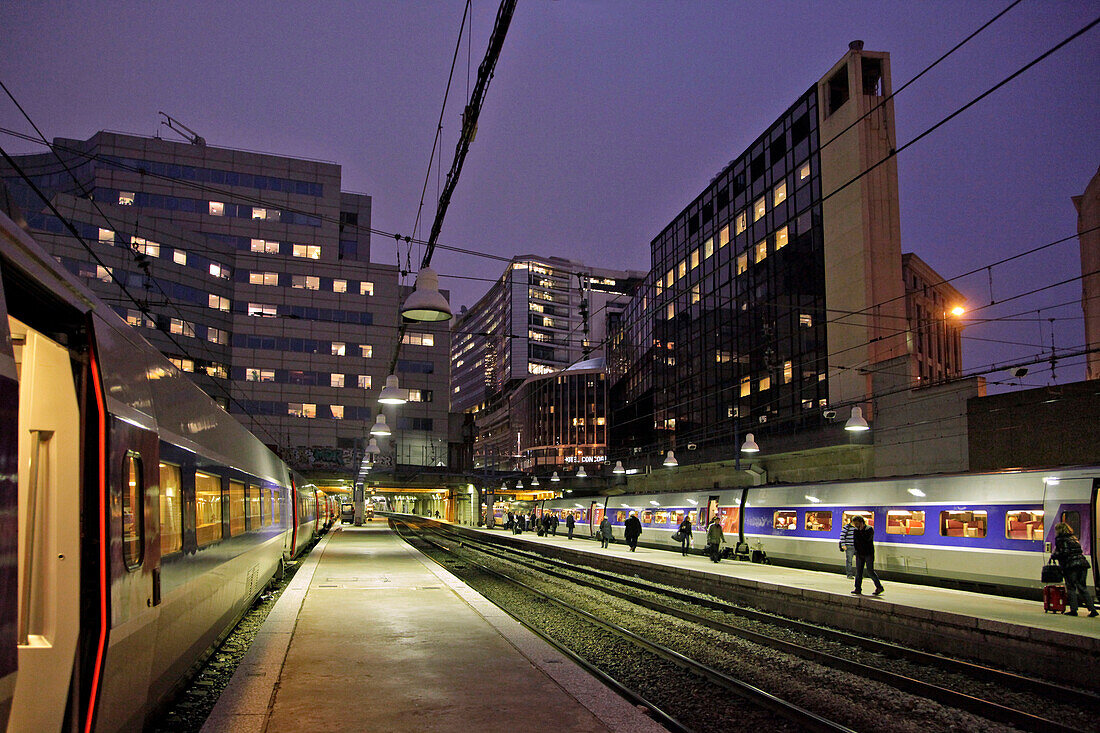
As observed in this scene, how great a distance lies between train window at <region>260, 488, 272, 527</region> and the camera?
17938 millimetres

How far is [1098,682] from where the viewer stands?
10.7 meters

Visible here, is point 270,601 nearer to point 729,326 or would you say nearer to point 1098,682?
point 1098,682

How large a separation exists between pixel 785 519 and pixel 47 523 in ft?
79.5

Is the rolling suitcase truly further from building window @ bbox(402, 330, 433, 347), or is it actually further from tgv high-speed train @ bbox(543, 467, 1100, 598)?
building window @ bbox(402, 330, 433, 347)

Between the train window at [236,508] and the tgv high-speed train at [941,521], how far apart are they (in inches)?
605

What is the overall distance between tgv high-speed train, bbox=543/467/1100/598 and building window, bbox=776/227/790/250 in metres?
27.1

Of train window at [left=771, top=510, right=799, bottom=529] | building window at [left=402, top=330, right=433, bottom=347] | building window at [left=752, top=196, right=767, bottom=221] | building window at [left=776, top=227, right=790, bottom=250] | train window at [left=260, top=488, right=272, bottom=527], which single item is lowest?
train window at [left=771, top=510, right=799, bottom=529]

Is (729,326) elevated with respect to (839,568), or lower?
elevated

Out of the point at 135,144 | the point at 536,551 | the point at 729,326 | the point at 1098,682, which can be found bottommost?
the point at 536,551

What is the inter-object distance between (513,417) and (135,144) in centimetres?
9041

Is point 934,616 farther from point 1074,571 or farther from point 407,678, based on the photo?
point 407,678

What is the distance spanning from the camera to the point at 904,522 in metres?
20.7

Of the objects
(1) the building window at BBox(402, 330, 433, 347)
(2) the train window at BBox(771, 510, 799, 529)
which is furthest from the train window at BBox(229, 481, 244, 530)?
(1) the building window at BBox(402, 330, 433, 347)

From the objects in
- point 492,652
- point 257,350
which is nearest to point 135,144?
point 257,350
